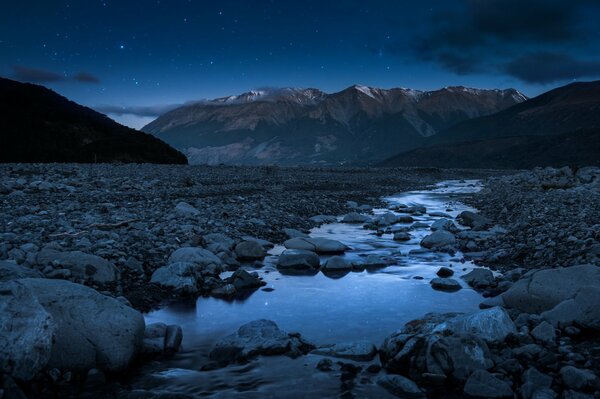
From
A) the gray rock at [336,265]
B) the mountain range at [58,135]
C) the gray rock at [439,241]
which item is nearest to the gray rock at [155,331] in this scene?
the gray rock at [336,265]

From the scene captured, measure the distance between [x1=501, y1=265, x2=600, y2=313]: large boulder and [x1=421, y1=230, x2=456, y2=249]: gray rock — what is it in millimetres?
6359

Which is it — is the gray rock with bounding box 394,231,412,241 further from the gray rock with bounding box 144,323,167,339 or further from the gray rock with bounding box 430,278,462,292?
the gray rock with bounding box 144,323,167,339

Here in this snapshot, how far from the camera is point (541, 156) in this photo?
478ft

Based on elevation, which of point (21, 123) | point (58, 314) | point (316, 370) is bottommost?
point (316, 370)

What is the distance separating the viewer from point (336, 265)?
446 inches

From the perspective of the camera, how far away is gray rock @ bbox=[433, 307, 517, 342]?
5926 mm

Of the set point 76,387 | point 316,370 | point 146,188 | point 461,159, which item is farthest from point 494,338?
point 461,159

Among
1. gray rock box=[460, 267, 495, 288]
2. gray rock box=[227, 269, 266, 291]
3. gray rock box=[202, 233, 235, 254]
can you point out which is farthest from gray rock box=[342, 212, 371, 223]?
gray rock box=[227, 269, 266, 291]

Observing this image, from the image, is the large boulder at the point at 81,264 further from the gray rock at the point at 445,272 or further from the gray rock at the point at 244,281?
the gray rock at the point at 445,272

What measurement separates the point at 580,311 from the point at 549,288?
0.85 meters

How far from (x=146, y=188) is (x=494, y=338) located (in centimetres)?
2086

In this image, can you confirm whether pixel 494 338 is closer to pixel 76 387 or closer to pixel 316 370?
pixel 316 370

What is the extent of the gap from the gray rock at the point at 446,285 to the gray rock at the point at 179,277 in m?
4.85

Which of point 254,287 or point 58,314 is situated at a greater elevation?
point 58,314
